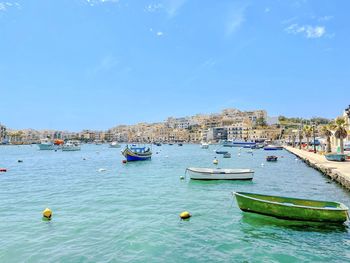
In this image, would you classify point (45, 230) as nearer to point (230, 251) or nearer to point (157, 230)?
point (157, 230)

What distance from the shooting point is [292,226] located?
18188mm

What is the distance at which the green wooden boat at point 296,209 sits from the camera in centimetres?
1792

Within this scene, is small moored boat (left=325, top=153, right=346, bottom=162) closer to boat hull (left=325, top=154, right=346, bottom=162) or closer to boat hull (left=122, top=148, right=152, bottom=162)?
boat hull (left=325, top=154, right=346, bottom=162)

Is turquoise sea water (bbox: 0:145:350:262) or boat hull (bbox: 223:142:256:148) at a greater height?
boat hull (bbox: 223:142:256:148)

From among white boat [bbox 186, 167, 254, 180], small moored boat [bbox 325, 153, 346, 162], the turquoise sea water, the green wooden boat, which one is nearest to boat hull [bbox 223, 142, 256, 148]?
small moored boat [bbox 325, 153, 346, 162]

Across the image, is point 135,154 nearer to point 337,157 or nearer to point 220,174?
point 220,174

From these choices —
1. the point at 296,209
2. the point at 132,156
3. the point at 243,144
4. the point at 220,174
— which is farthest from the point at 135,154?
the point at 243,144

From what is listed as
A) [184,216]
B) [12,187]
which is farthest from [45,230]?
[12,187]

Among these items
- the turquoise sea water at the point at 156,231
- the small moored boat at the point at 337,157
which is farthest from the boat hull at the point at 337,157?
the turquoise sea water at the point at 156,231

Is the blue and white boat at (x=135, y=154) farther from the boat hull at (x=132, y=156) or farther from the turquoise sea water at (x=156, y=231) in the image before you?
the turquoise sea water at (x=156, y=231)

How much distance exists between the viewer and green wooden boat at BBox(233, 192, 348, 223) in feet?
58.8

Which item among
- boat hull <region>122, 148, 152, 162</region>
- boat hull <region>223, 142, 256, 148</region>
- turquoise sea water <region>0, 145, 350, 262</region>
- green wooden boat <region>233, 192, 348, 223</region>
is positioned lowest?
turquoise sea water <region>0, 145, 350, 262</region>

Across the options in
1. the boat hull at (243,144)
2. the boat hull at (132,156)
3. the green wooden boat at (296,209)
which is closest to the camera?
the green wooden boat at (296,209)

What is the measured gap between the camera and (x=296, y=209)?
18.4 metres
